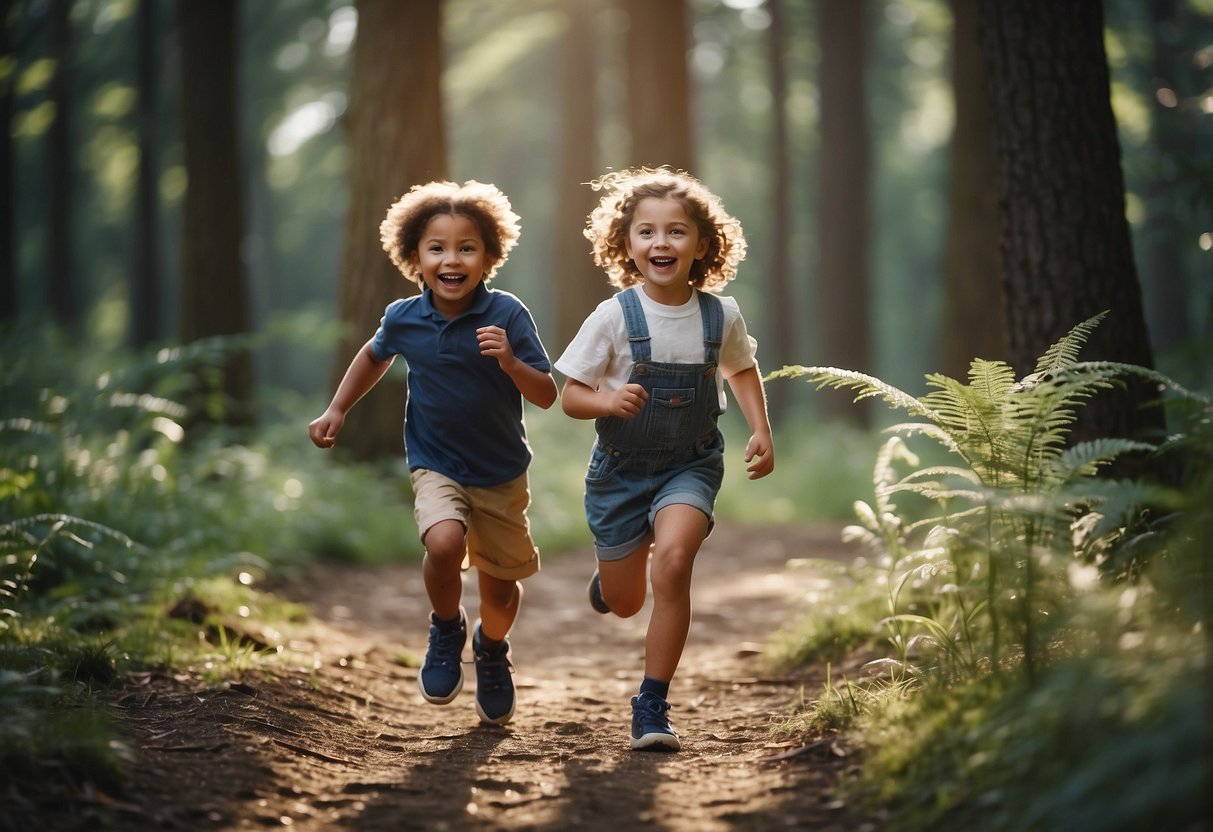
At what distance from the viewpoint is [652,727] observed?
3.98m

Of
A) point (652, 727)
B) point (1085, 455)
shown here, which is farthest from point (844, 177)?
point (652, 727)

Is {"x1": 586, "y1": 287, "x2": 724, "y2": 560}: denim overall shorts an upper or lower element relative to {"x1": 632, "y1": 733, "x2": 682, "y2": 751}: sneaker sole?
upper

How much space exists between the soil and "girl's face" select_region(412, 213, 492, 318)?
5.57 ft

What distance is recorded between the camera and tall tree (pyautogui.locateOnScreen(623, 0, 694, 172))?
42.8ft

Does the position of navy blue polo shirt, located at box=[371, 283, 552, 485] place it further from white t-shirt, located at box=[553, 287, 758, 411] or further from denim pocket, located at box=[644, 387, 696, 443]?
denim pocket, located at box=[644, 387, 696, 443]

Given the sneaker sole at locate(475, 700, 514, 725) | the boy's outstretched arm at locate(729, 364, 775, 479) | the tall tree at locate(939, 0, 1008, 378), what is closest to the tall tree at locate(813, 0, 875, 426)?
the tall tree at locate(939, 0, 1008, 378)

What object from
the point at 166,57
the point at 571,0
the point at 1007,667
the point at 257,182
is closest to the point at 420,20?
the point at 1007,667

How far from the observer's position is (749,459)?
4.20 m

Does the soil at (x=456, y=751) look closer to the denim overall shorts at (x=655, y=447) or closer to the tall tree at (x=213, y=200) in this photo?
the denim overall shorts at (x=655, y=447)

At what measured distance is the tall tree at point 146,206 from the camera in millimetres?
18938

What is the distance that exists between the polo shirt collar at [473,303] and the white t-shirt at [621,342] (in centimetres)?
47

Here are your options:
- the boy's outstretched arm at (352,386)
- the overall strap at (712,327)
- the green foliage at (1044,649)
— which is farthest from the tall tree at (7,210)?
the green foliage at (1044,649)

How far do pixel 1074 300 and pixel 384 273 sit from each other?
594 cm

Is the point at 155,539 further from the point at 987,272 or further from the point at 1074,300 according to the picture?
the point at 987,272
